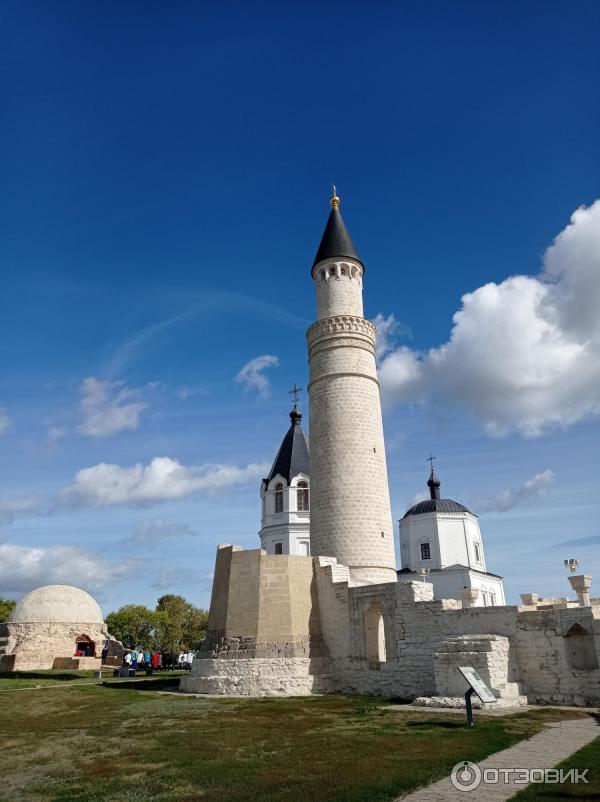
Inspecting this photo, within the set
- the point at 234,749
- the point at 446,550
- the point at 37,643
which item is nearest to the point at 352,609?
the point at 234,749

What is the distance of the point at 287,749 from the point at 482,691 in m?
4.68

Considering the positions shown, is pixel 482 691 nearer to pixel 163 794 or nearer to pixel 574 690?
pixel 574 690

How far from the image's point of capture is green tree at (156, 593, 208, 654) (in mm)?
53312

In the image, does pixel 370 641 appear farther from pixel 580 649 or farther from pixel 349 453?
pixel 349 453

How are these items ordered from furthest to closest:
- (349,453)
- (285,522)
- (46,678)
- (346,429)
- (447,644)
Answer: (285,522), (46,678), (346,429), (349,453), (447,644)

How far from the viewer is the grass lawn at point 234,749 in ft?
24.8

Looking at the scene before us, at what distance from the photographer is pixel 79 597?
34219 mm

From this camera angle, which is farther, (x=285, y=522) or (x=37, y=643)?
(x=285, y=522)

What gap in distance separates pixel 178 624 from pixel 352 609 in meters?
40.7

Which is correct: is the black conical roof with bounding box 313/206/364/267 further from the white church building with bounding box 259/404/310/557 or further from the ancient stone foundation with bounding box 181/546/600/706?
the white church building with bounding box 259/404/310/557

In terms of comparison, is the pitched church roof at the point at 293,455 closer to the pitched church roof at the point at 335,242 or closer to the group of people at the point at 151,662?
the group of people at the point at 151,662

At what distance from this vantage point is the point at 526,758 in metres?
8.75

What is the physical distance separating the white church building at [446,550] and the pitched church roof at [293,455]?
8700 millimetres

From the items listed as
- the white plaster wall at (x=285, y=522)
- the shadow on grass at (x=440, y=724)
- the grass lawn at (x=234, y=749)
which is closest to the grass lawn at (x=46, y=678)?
the grass lawn at (x=234, y=749)
